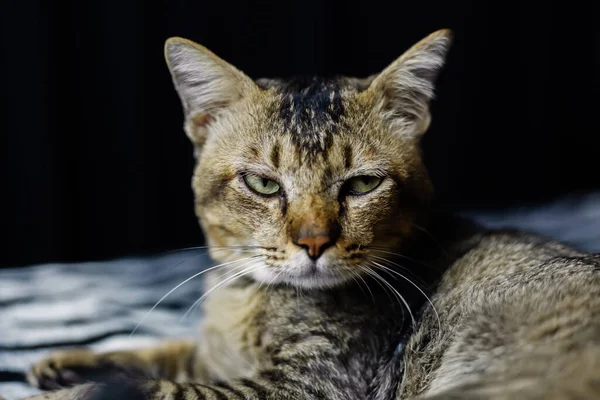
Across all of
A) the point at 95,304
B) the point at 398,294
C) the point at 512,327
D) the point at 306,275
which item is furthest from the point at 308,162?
the point at 95,304

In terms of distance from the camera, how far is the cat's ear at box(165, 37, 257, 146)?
5.24 feet

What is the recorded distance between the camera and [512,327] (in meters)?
1.29

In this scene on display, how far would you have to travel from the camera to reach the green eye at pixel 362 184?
1510 millimetres

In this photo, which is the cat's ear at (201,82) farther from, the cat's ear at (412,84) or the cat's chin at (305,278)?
the cat's chin at (305,278)

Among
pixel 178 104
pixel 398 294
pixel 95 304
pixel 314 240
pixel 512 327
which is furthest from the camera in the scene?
pixel 178 104

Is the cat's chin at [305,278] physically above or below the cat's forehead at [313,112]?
below

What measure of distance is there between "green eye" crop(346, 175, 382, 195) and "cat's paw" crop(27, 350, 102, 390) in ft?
2.53

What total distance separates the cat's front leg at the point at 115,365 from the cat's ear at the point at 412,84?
0.79 m

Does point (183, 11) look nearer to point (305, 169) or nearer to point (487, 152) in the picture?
point (305, 169)

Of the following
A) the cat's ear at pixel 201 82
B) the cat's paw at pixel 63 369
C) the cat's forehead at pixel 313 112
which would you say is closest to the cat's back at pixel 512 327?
the cat's forehead at pixel 313 112

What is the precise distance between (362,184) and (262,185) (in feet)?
0.69

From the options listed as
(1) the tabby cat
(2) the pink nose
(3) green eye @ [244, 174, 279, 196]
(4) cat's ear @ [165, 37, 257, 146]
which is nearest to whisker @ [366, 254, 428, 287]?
(1) the tabby cat

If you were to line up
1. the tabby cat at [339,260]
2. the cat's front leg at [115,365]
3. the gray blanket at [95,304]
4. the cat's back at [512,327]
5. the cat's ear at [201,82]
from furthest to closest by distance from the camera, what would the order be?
the gray blanket at [95,304], the cat's front leg at [115,365], the cat's ear at [201,82], the tabby cat at [339,260], the cat's back at [512,327]

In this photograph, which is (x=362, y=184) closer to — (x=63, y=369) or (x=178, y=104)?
(x=63, y=369)
